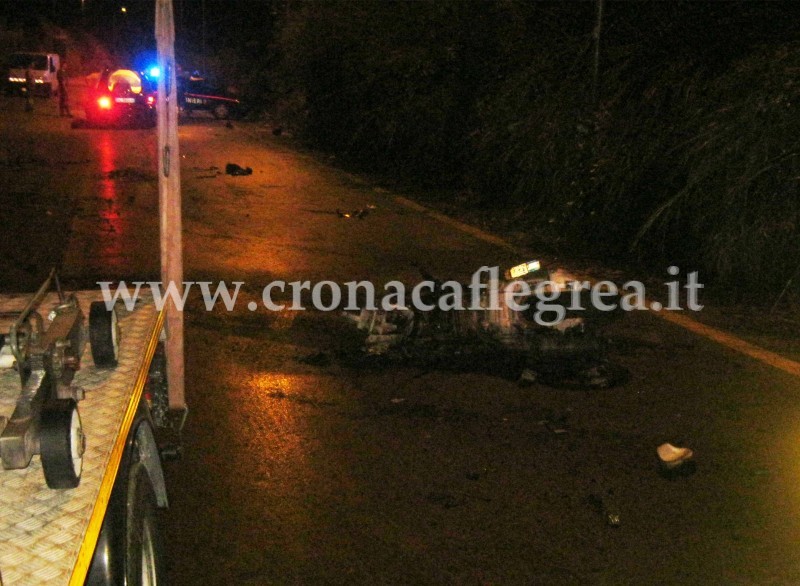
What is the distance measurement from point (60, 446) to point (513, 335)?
487cm

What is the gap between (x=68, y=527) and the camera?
2.16m

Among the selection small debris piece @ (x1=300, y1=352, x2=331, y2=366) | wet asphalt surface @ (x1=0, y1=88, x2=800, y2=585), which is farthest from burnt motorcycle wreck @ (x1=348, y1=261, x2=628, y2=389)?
small debris piece @ (x1=300, y1=352, x2=331, y2=366)

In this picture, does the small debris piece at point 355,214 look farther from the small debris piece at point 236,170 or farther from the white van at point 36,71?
the white van at point 36,71

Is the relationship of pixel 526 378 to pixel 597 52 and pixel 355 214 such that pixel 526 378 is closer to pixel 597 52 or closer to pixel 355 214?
pixel 355 214

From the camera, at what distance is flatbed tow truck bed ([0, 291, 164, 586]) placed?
2039mm

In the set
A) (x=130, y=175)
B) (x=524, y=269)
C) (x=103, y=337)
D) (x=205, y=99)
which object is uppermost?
(x=205, y=99)

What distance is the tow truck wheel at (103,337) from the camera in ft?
10.5

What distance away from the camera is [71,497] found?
2.29 meters

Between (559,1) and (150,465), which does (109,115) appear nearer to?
(559,1)

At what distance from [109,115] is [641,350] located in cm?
2108

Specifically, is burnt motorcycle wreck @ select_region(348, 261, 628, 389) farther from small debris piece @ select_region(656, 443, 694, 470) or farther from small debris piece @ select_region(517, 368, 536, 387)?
small debris piece @ select_region(656, 443, 694, 470)

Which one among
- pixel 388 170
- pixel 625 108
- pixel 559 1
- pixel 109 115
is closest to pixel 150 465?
pixel 625 108

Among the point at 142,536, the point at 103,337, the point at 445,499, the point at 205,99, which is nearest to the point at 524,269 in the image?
the point at 445,499

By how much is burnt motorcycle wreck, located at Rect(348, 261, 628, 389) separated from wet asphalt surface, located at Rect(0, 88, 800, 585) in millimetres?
154
